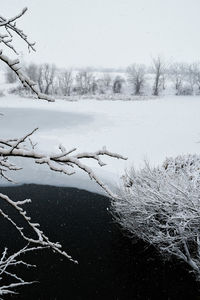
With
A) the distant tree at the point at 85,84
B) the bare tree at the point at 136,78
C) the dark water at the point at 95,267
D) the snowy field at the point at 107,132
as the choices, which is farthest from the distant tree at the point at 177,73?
the dark water at the point at 95,267

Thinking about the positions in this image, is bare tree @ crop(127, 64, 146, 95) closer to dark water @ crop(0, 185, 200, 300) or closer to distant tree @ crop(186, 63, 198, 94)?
distant tree @ crop(186, 63, 198, 94)

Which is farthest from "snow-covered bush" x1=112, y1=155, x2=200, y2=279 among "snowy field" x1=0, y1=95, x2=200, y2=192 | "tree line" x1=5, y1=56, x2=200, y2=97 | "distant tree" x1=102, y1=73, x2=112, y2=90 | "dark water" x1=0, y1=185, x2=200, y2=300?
→ "distant tree" x1=102, y1=73, x2=112, y2=90

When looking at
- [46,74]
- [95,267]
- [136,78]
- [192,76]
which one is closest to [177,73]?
[192,76]

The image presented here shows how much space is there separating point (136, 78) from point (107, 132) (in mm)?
37569

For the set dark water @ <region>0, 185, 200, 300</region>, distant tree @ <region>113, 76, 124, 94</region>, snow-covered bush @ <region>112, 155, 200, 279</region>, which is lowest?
dark water @ <region>0, 185, 200, 300</region>

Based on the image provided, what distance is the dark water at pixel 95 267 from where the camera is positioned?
261 inches

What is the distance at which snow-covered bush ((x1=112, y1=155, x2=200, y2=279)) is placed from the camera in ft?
19.4

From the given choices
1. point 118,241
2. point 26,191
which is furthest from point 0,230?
point 118,241

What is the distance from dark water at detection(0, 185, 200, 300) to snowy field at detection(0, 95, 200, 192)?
2009 millimetres

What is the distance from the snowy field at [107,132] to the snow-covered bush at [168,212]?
2.18 metres

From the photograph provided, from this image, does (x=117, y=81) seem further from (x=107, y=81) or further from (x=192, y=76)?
(x=192, y=76)

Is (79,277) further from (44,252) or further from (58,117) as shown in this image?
(58,117)

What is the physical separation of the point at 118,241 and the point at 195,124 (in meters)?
14.1

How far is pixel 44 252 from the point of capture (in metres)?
7.82
